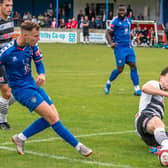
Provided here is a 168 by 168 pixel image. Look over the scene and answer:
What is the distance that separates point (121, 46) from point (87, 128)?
593 centimetres

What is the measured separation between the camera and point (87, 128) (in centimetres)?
1005

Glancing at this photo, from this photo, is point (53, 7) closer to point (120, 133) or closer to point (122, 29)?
point (122, 29)

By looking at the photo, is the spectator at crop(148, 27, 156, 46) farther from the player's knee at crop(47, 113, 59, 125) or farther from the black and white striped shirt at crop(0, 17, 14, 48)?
the player's knee at crop(47, 113, 59, 125)

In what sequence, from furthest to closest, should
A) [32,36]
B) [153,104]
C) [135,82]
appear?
1. [135,82]
2. [153,104]
3. [32,36]

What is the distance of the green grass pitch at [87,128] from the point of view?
24.6ft

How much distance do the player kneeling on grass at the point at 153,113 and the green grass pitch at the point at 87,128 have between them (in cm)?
29

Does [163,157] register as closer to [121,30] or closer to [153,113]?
[153,113]

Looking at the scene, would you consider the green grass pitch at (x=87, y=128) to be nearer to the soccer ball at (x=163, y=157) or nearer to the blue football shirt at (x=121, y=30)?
the soccer ball at (x=163, y=157)

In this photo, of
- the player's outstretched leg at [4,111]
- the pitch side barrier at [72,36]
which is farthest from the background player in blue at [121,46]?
the pitch side barrier at [72,36]

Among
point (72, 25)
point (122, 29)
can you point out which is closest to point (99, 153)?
point (122, 29)

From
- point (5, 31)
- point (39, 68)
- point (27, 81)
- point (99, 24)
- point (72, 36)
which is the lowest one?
point (72, 36)

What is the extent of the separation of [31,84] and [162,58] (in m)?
22.0

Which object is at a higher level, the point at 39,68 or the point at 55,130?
the point at 39,68

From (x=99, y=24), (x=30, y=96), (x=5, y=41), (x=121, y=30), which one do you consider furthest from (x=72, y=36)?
(x=30, y=96)
